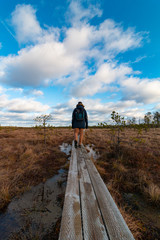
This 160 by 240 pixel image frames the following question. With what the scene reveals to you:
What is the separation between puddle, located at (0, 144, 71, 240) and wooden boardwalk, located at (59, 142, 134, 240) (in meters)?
0.69

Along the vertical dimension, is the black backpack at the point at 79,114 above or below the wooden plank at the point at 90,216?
above

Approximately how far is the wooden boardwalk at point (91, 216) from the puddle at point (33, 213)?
2.27ft

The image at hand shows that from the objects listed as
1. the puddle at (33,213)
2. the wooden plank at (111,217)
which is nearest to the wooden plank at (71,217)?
the wooden plank at (111,217)

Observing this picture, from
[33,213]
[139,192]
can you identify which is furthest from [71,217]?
[139,192]

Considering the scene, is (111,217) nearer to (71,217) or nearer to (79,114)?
(71,217)

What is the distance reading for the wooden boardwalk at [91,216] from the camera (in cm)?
122

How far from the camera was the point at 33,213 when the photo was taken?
7.40 feet

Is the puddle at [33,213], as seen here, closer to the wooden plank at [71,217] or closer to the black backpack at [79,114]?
the wooden plank at [71,217]

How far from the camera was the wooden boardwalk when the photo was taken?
1222 mm

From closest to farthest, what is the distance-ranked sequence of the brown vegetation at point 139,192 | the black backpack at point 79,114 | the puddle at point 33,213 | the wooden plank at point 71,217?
the wooden plank at point 71,217 → the puddle at point 33,213 → the brown vegetation at point 139,192 → the black backpack at point 79,114

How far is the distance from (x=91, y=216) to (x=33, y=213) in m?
1.49

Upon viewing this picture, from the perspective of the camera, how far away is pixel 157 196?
2.76 m

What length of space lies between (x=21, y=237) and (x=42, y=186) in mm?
1799

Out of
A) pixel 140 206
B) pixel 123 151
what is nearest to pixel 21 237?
pixel 140 206
